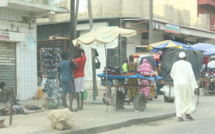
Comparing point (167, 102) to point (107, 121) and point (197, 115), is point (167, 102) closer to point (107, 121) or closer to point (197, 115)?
point (197, 115)

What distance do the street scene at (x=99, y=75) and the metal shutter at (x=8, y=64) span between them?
41mm

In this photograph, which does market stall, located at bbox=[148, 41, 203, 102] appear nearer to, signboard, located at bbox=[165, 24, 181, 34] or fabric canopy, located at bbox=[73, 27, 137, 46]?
fabric canopy, located at bbox=[73, 27, 137, 46]

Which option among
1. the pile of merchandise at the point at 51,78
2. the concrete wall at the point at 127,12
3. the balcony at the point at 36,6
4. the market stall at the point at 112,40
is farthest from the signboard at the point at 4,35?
the concrete wall at the point at 127,12

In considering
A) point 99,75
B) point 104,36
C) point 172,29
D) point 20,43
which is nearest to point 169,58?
point 99,75

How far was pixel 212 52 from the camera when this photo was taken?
67.2 ft

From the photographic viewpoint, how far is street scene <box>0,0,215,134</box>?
9.69 meters

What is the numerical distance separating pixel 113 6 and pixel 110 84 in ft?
42.8

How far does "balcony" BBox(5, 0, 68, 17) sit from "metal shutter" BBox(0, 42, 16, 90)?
165 centimetres

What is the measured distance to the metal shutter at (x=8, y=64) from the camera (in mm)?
15578

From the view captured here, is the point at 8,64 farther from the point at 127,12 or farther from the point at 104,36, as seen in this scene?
the point at 127,12

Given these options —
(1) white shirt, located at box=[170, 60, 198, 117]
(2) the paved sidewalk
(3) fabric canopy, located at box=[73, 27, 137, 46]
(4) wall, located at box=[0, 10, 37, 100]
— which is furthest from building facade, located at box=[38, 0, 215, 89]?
(1) white shirt, located at box=[170, 60, 198, 117]

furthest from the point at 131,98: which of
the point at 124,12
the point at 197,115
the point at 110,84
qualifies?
the point at 124,12

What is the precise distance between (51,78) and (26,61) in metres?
3.84

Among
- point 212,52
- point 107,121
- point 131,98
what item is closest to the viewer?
point 107,121
